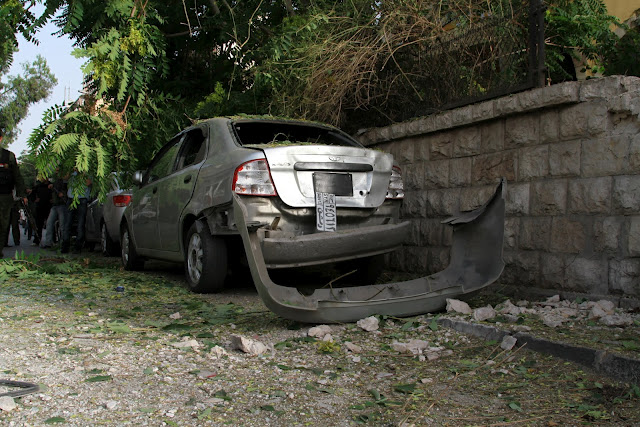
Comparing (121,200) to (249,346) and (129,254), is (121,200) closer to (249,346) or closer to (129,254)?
(129,254)

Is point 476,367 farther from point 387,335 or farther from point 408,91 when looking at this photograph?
point 408,91

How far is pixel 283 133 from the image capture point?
20.0 ft

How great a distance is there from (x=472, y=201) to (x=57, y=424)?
464 centimetres

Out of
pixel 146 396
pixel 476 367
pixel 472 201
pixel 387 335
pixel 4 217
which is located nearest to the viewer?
pixel 146 396

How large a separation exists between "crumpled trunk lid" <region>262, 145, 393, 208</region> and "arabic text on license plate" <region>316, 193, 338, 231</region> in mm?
62

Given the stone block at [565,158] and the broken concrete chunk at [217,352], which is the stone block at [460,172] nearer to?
the stone block at [565,158]

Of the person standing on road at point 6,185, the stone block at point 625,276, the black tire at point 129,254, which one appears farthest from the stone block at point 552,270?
the person standing on road at point 6,185

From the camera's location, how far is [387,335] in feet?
13.4

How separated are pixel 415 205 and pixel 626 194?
2.68 metres

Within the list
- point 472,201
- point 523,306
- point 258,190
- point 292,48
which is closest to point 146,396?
point 258,190

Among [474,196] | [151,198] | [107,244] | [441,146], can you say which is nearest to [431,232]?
[474,196]

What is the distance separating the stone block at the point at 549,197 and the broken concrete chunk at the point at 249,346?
294cm

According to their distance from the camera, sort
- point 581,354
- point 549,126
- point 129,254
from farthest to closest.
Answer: point 129,254 < point 549,126 < point 581,354

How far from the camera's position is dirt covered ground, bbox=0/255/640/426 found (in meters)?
2.66
